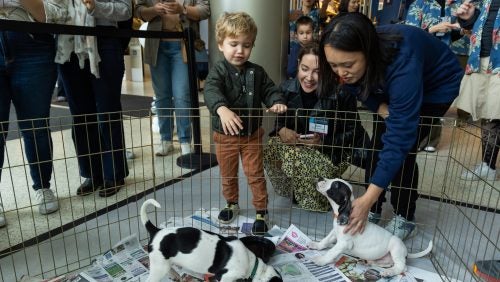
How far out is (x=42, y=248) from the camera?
1512mm

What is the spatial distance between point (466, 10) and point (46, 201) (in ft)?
7.99

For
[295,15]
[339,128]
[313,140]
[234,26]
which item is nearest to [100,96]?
[234,26]

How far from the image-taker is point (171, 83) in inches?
99.5

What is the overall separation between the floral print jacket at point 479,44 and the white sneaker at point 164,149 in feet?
6.20

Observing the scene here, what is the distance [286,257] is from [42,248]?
94 centimetres

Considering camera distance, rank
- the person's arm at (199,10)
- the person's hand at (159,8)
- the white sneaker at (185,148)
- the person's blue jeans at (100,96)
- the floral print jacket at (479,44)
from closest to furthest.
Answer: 1. the person's blue jeans at (100,96)
2. the floral print jacket at (479,44)
3. the person's hand at (159,8)
4. the person's arm at (199,10)
5. the white sneaker at (185,148)

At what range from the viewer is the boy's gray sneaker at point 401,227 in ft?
5.21

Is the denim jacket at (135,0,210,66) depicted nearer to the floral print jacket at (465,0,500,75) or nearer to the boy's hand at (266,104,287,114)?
the boy's hand at (266,104,287,114)

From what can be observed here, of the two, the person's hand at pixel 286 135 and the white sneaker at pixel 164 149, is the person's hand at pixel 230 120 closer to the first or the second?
the person's hand at pixel 286 135

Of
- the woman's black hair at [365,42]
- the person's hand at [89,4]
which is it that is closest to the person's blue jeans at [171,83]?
the person's hand at [89,4]

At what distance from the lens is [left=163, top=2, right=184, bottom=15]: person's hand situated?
2.21m

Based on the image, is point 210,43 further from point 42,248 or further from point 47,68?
point 42,248

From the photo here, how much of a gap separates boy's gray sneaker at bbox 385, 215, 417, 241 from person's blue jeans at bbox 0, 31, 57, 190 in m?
1.42

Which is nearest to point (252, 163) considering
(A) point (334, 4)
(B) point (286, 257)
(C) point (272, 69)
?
(B) point (286, 257)
